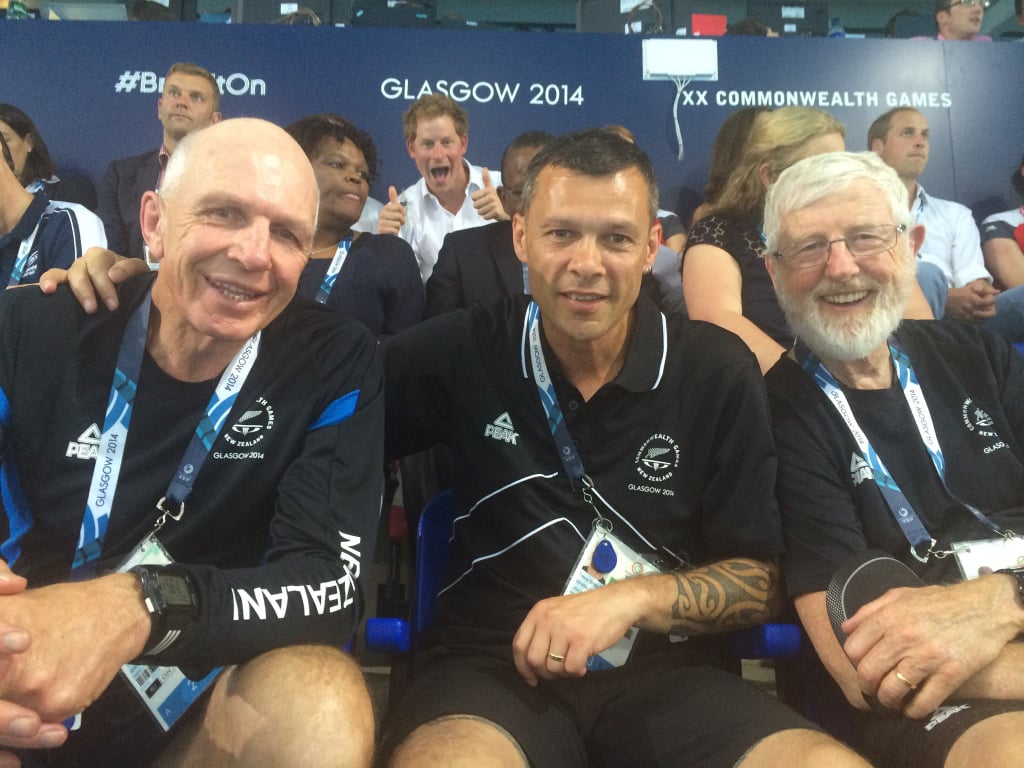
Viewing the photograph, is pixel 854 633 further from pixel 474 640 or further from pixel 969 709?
pixel 474 640

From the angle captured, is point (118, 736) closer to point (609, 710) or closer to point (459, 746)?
point (459, 746)

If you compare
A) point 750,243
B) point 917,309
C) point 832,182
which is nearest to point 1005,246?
point 917,309

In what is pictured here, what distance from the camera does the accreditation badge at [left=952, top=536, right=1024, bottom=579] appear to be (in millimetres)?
1478

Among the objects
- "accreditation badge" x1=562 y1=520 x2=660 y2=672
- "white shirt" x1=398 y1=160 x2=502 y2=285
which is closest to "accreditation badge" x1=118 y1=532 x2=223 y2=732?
"accreditation badge" x1=562 y1=520 x2=660 y2=672

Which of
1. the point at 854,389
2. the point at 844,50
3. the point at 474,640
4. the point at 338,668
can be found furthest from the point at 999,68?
the point at 338,668

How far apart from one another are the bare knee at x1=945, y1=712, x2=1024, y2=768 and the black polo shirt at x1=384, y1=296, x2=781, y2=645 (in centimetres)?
42

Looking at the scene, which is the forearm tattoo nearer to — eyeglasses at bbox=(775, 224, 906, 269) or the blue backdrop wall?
eyeglasses at bbox=(775, 224, 906, 269)

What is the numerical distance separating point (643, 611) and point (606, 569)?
0.13m

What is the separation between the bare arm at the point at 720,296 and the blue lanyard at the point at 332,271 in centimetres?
126

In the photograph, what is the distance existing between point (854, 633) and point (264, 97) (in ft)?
13.7

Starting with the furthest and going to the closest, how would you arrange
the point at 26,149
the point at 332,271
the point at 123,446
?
the point at 26,149, the point at 332,271, the point at 123,446

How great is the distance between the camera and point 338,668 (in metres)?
1.14

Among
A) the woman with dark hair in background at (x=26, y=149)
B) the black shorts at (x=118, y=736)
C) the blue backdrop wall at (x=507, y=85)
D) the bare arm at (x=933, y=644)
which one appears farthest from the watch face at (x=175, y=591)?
the blue backdrop wall at (x=507, y=85)

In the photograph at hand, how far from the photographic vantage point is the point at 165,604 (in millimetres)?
1052
